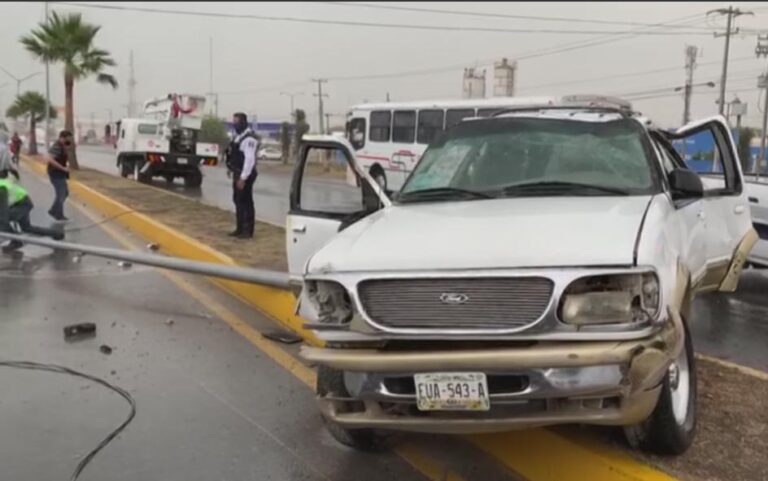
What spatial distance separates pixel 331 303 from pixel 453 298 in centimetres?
60

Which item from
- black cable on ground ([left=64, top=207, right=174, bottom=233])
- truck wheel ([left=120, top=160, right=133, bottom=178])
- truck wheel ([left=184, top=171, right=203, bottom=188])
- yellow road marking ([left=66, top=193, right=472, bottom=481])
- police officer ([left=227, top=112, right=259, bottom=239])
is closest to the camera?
yellow road marking ([left=66, top=193, right=472, bottom=481])

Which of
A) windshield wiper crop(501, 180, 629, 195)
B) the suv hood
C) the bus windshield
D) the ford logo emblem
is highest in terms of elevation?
the bus windshield

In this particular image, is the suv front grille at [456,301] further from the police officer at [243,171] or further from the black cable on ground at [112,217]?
the black cable on ground at [112,217]

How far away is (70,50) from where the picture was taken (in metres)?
30.5

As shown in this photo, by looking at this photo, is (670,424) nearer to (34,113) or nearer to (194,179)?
(194,179)

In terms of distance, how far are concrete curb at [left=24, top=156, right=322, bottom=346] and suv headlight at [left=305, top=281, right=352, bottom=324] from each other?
0.61 meters

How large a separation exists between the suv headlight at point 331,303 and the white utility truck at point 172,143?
22.9 metres

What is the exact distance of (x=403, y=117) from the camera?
2362cm

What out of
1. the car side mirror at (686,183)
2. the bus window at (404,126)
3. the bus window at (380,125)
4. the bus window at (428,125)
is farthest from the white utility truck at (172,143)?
the car side mirror at (686,183)

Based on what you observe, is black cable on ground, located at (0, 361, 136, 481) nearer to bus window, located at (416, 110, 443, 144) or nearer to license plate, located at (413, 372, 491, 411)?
license plate, located at (413, 372, 491, 411)

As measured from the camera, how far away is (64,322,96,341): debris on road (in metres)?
6.36

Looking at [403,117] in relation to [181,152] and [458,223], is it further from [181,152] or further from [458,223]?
[458,223]

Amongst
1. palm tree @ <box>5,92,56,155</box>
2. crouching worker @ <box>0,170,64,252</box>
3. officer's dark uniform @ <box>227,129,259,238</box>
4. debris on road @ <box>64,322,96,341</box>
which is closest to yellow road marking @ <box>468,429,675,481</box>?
debris on road @ <box>64,322,96,341</box>

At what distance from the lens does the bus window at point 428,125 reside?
22.3m
